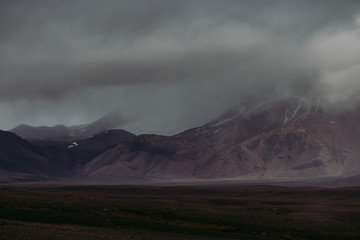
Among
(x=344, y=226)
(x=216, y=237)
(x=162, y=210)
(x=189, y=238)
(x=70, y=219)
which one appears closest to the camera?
(x=189, y=238)

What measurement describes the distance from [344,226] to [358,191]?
8692 centimetres

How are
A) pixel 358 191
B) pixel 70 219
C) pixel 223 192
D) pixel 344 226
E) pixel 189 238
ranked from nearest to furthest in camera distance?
pixel 189 238, pixel 70 219, pixel 344 226, pixel 358 191, pixel 223 192

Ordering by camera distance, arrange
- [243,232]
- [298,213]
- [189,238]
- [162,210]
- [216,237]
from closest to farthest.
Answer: [189,238], [216,237], [243,232], [162,210], [298,213]

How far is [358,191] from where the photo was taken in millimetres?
141375

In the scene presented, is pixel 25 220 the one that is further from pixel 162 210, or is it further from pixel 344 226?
pixel 344 226

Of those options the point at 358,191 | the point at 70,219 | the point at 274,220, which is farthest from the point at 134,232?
the point at 358,191

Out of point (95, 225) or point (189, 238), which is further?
point (95, 225)

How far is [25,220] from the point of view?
151ft

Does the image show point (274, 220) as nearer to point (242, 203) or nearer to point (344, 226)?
point (344, 226)

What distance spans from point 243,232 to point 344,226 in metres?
11.9

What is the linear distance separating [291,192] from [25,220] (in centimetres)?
11060

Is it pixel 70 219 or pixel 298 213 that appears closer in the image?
pixel 70 219

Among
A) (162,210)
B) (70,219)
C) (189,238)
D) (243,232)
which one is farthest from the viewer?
(162,210)

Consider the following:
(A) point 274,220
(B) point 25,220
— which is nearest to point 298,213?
(A) point 274,220
